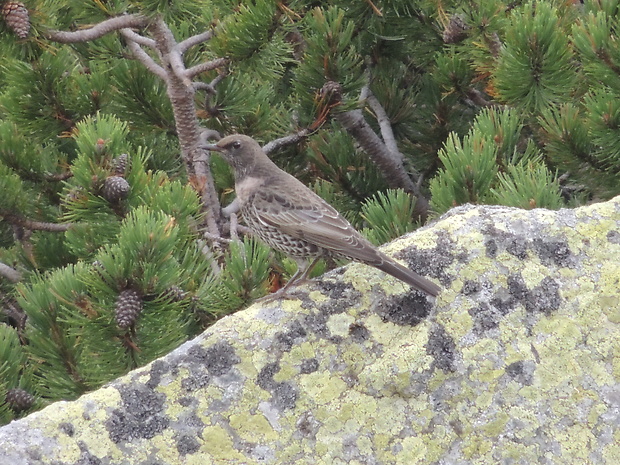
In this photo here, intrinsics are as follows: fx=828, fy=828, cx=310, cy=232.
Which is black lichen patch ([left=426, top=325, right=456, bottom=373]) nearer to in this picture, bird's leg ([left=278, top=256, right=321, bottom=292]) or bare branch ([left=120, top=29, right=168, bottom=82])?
bird's leg ([left=278, top=256, right=321, bottom=292])

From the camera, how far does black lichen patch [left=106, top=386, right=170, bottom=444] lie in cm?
246

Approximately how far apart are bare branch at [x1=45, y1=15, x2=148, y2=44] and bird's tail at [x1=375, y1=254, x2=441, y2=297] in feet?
7.12

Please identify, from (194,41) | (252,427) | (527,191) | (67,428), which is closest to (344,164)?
(194,41)

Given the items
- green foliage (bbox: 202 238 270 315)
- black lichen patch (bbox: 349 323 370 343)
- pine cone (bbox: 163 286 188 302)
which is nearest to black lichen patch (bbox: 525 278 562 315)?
black lichen patch (bbox: 349 323 370 343)

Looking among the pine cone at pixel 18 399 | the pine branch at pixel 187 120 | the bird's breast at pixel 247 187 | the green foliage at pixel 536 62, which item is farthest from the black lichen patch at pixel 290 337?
the green foliage at pixel 536 62

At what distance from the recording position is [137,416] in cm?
252

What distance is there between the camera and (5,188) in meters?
4.78

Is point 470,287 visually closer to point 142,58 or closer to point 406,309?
point 406,309

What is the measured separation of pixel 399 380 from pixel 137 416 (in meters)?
0.84

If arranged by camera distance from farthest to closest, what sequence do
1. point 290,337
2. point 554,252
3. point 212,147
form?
point 212,147
point 554,252
point 290,337

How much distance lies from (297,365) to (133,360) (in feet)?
3.70

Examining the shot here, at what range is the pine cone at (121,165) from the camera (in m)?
4.09

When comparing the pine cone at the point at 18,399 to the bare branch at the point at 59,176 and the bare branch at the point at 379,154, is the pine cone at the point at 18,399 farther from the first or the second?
the bare branch at the point at 379,154

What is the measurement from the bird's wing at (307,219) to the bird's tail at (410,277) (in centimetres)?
48
